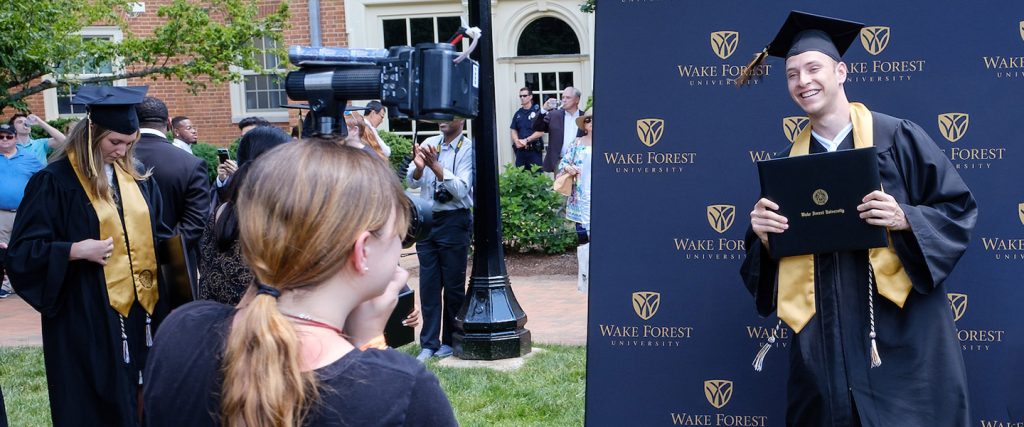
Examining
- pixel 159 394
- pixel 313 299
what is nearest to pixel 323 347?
pixel 313 299

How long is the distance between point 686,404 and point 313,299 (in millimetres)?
3705

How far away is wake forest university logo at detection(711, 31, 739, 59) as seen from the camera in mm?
4957

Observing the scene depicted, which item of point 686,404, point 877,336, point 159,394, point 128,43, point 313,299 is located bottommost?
point 686,404

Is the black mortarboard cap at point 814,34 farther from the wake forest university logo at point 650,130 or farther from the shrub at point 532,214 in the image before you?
the shrub at point 532,214

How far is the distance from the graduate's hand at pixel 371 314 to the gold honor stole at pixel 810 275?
222cm

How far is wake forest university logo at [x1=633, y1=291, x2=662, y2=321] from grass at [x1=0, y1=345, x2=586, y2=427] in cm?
97

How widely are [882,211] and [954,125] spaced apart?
1.41 metres

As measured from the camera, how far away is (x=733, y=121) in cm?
498

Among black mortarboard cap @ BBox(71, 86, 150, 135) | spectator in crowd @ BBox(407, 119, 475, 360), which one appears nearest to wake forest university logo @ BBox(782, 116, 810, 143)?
spectator in crowd @ BBox(407, 119, 475, 360)

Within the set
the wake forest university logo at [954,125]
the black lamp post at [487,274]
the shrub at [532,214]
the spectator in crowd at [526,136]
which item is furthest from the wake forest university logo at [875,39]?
the spectator in crowd at [526,136]

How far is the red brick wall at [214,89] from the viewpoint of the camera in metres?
18.0

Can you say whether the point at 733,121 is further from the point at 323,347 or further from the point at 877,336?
the point at 323,347

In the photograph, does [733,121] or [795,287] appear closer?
[795,287]

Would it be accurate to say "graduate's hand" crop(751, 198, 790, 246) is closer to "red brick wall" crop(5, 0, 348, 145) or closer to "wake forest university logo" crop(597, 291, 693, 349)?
"wake forest university logo" crop(597, 291, 693, 349)
